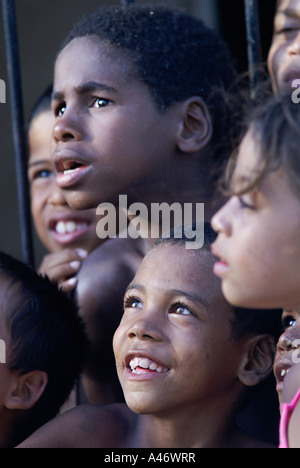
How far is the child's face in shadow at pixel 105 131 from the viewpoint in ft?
7.00

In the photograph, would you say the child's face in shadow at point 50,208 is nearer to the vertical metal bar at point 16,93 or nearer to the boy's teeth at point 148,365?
the vertical metal bar at point 16,93

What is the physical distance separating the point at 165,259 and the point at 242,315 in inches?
9.3

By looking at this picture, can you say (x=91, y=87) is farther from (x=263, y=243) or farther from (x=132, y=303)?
(x=263, y=243)

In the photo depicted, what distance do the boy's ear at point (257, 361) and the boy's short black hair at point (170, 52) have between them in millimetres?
717

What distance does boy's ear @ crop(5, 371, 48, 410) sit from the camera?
2.03 metres

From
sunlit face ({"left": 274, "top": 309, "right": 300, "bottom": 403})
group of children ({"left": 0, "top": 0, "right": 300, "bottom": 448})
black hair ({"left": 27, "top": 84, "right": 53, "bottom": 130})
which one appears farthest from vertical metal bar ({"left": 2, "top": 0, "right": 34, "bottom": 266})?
sunlit face ({"left": 274, "top": 309, "right": 300, "bottom": 403})

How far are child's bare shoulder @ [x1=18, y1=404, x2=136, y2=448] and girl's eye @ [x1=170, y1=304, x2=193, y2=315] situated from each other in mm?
346

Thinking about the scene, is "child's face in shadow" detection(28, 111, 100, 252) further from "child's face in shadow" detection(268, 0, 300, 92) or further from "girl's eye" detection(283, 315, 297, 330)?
"girl's eye" detection(283, 315, 297, 330)

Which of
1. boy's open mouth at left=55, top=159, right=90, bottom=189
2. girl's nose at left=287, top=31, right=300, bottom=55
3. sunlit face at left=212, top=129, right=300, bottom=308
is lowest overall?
sunlit face at left=212, top=129, right=300, bottom=308

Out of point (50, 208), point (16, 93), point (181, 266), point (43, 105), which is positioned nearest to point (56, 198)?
point (50, 208)

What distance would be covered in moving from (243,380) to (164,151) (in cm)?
Answer: 74

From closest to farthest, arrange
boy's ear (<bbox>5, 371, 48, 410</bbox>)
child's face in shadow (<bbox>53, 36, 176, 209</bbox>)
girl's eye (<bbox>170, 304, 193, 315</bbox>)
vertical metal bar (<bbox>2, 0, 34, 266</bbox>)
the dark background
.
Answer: girl's eye (<bbox>170, 304, 193, 315</bbox>) → boy's ear (<bbox>5, 371, 48, 410</bbox>) → child's face in shadow (<bbox>53, 36, 176, 209</bbox>) → vertical metal bar (<bbox>2, 0, 34, 266</bbox>) → the dark background

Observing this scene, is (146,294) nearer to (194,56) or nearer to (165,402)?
(165,402)

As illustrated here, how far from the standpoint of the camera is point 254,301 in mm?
1470
